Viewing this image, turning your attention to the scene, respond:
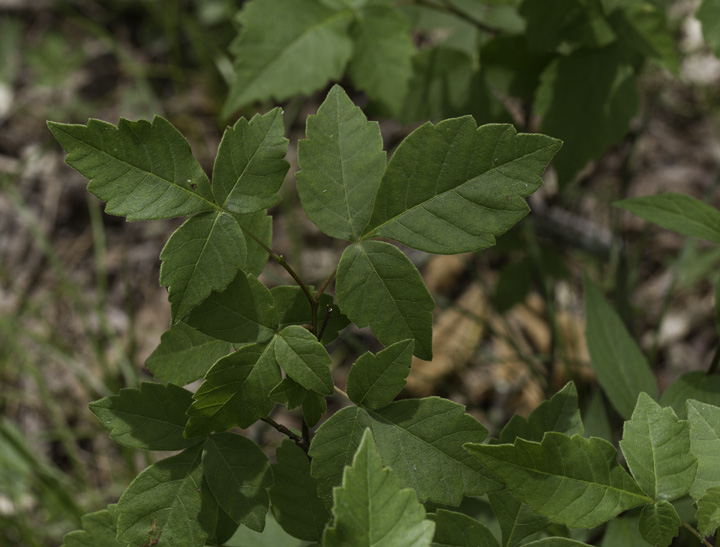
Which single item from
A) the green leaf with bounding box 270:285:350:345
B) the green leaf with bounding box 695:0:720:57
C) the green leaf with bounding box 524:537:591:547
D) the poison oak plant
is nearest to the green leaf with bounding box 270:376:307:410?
the poison oak plant

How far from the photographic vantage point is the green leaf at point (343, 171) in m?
1.00

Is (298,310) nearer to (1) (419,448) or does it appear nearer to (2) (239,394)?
(2) (239,394)

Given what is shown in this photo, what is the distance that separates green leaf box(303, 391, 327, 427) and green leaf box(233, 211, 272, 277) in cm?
24

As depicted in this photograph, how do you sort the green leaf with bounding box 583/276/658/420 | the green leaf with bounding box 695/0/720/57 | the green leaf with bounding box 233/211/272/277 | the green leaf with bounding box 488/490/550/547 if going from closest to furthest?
the green leaf with bounding box 488/490/550/547, the green leaf with bounding box 233/211/272/277, the green leaf with bounding box 583/276/658/420, the green leaf with bounding box 695/0/720/57

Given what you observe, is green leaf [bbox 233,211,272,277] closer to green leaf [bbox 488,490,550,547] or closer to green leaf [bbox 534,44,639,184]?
green leaf [bbox 488,490,550,547]

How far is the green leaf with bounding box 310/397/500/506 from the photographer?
36.5 inches

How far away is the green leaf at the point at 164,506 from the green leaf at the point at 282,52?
1.12 metres

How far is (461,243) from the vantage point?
0.95 meters

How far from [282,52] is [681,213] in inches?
45.7

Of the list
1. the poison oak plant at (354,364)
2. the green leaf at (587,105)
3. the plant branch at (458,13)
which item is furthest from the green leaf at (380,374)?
the plant branch at (458,13)

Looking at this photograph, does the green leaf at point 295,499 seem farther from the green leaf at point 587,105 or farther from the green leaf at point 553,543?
the green leaf at point 587,105

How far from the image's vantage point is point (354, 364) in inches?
36.9

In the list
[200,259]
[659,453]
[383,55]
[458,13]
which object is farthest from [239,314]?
[458,13]

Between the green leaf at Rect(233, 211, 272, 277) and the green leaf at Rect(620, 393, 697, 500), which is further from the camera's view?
the green leaf at Rect(233, 211, 272, 277)
